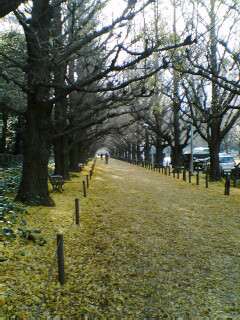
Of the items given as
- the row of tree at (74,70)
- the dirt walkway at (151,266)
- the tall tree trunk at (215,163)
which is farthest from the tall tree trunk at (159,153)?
the dirt walkway at (151,266)

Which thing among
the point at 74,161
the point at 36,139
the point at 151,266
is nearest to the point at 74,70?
the point at 74,161

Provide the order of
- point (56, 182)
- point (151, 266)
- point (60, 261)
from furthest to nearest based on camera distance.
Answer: point (56, 182)
point (151, 266)
point (60, 261)

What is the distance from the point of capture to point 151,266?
Result: 8195mm

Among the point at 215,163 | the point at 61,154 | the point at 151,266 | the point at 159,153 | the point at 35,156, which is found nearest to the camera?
the point at 151,266

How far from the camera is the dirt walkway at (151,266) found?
6211 millimetres

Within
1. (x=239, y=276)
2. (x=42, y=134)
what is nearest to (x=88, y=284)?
(x=239, y=276)

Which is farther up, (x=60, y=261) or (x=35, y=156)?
(x=35, y=156)

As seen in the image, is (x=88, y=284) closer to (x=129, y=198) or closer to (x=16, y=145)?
(x=129, y=198)

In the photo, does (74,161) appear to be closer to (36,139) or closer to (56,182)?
(56,182)

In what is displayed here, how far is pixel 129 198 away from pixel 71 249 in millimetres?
9388

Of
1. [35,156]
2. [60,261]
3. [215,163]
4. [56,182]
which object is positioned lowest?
[60,261]

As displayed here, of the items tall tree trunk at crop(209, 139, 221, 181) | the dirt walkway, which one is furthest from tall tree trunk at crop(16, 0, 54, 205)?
tall tree trunk at crop(209, 139, 221, 181)

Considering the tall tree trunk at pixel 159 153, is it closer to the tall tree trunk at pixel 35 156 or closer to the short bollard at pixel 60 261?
the tall tree trunk at pixel 35 156

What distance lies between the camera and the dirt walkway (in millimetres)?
6211
